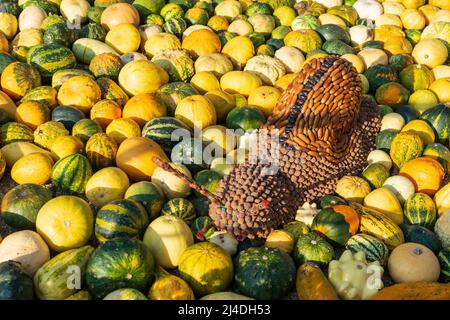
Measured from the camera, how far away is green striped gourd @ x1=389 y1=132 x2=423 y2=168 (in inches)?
210

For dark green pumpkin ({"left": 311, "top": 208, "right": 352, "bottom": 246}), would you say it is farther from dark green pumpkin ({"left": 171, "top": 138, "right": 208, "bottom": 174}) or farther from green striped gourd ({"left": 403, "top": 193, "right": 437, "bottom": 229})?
dark green pumpkin ({"left": 171, "top": 138, "right": 208, "bottom": 174})

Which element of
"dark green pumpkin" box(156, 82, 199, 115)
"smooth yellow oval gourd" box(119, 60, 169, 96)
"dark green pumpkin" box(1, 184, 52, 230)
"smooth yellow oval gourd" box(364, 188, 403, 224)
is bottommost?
"smooth yellow oval gourd" box(364, 188, 403, 224)

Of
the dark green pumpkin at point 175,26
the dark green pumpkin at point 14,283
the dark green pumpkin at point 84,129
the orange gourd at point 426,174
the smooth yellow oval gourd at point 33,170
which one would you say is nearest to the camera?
the dark green pumpkin at point 14,283

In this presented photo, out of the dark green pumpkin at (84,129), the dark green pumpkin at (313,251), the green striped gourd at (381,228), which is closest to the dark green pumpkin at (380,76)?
the green striped gourd at (381,228)

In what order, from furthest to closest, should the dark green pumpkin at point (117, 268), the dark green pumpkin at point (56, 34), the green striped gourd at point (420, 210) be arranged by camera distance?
the dark green pumpkin at point (56, 34) < the green striped gourd at point (420, 210) < the dark green pumpkin at point (117, 268)

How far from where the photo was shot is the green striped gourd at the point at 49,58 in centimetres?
629

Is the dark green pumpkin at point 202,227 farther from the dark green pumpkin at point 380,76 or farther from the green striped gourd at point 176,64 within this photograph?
the dark green pumpkin at point 380,76

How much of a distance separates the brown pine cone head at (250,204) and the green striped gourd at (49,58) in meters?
3.07

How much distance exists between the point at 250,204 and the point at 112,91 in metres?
2.57

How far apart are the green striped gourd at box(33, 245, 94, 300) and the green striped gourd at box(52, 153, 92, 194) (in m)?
0.95

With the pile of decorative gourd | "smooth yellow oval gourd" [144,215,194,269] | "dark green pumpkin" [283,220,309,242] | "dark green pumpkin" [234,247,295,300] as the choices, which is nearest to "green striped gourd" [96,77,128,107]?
the pile of decorative gourd
